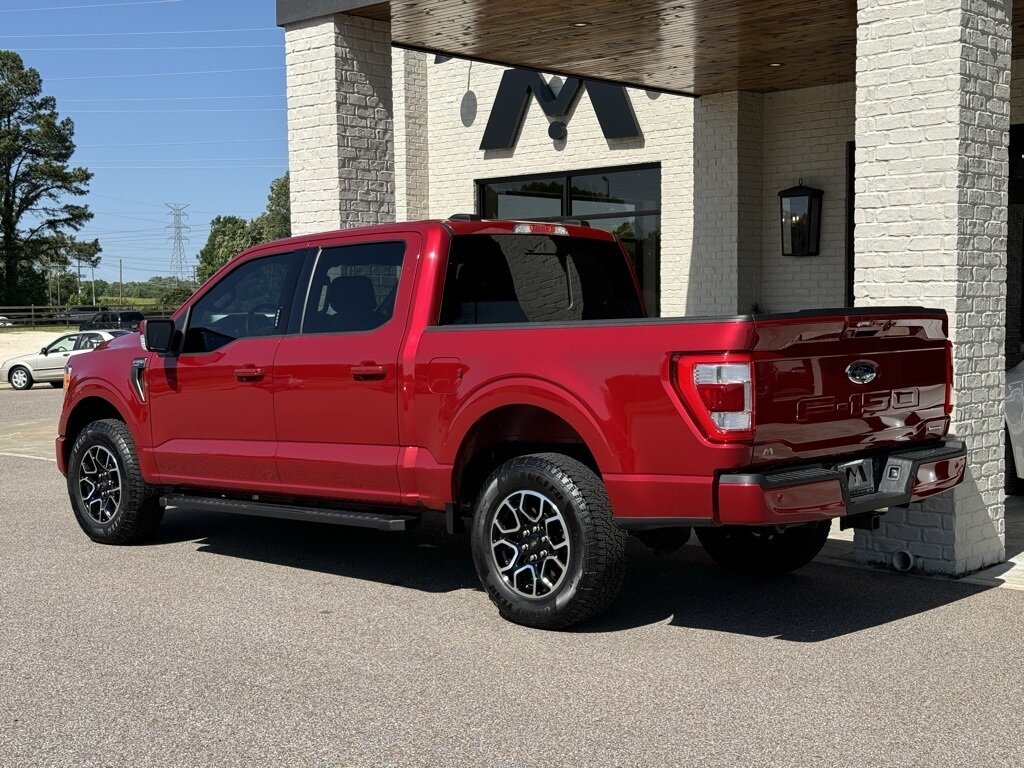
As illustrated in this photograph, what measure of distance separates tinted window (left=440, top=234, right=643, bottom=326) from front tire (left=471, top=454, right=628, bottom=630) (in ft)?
3.43

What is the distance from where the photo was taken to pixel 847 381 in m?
6.14

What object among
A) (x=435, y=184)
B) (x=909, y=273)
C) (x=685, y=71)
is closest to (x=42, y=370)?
(x=435, y=184)

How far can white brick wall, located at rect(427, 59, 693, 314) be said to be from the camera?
16.3m

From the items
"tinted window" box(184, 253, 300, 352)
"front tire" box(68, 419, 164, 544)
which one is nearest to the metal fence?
"front tire" box(68, 419, 164, 544)

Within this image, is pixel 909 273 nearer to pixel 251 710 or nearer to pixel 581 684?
pixel 581 684

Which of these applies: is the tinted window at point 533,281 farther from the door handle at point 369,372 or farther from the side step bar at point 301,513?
the side step bar at point 301,513

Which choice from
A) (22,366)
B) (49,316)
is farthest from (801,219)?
(49,316)

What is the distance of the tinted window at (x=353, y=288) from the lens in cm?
721

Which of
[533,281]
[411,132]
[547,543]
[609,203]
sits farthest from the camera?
[411,132]

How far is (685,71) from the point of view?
14000mm

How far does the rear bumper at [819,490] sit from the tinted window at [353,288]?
2352 millimetres

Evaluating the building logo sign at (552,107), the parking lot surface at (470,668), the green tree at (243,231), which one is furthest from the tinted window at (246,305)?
the green tree at (243,231)

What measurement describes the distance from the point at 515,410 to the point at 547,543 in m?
0.75

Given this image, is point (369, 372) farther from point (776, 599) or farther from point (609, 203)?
point (609, 203)
